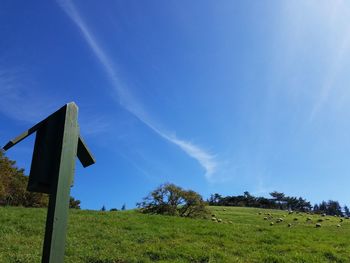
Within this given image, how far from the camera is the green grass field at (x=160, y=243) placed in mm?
16047

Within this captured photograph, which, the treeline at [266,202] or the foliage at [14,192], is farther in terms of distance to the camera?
the treeline at [266,202]

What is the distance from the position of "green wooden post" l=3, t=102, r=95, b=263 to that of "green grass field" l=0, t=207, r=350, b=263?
985 centimetres

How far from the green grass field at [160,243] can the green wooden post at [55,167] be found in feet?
32.3

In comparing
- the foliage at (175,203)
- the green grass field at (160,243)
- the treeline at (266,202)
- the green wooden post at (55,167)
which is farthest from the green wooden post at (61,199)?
the treeline at (266,202)

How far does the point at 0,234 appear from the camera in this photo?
61.8 feet

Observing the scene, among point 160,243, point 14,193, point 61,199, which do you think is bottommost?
point 160,243

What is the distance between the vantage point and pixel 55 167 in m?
5.60

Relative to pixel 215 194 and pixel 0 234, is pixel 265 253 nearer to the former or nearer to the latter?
pixel 0 234

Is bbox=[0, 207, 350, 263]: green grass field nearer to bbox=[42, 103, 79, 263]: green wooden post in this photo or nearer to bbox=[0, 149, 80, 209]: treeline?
bbox=[42, 103, 79, 263]: green wooden post

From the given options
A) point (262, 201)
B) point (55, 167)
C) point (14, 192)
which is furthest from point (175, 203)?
point (262, 201)

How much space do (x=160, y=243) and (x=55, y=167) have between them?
1367 cm

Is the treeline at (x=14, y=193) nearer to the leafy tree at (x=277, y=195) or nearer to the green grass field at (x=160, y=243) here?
the green grass field at (x=160, y=243)

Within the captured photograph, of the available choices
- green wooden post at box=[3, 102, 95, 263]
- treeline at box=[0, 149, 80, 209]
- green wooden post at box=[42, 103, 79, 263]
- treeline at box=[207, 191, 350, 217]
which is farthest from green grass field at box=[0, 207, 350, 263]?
treeline at box=[207, 191, 350, 217]

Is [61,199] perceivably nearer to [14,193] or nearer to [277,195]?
[14,193]
